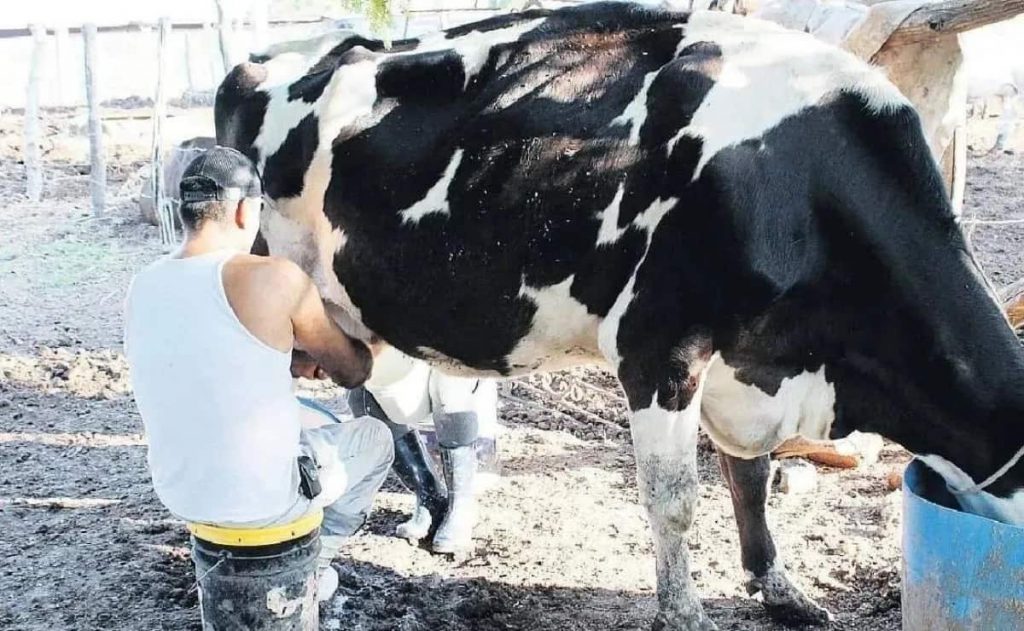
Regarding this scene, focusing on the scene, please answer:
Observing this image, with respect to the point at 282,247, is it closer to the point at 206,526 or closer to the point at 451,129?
the point at 451,129

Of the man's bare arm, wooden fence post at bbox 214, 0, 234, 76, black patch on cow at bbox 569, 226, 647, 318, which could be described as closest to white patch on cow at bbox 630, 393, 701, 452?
black patch on cow at bbox 569, 226, 647, 318

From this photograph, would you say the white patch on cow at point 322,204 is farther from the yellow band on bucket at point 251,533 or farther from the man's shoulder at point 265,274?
the yellow band on bucket at point 251,533

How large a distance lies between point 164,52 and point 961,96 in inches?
360

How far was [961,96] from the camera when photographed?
482 cm

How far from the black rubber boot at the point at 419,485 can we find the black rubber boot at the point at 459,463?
0.18ft

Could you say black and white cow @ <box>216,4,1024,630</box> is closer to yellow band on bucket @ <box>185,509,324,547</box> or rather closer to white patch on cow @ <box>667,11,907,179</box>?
white patch on cow @ <box>667,11,907,179</box>

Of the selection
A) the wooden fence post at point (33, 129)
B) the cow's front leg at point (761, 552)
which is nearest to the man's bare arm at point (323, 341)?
the cow's front leg at point (761, 552)

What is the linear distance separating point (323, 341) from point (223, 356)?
0.35 metres

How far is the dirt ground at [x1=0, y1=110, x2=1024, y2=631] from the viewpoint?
12.9 feet

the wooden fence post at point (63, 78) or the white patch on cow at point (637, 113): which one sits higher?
the white patch on cow at point (637, 113)

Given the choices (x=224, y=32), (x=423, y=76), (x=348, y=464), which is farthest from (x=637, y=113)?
(x=224, y=32)

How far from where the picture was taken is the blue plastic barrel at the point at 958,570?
284 cm

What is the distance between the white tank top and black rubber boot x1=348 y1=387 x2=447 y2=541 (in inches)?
65.1

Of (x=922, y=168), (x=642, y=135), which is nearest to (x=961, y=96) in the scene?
(x=922, y=168)
